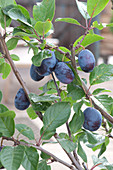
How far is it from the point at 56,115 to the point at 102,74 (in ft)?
0.39

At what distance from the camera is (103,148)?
0.59 meters

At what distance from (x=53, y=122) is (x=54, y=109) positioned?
0.07 feet

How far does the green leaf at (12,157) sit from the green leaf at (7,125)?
30mm

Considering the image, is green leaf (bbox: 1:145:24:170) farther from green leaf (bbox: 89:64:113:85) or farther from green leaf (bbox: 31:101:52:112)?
green leaf (bbox: 89:64:113:85)

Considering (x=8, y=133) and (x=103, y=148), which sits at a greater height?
(x=8, y=133)

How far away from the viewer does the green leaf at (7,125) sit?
36 centimetres

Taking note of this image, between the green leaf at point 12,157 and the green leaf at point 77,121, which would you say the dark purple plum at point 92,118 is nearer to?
the green leaf at point 77,121

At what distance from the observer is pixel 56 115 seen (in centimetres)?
39

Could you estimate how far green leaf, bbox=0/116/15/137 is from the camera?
365 mm

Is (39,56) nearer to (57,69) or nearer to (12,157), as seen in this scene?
(57,69)

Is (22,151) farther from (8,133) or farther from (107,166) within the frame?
(107,166)

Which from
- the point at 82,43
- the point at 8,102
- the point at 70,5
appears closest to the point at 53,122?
the point at 82,43

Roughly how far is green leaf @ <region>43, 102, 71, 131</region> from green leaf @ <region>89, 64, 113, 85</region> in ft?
0.31

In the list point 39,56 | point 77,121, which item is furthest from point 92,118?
point 39,56
